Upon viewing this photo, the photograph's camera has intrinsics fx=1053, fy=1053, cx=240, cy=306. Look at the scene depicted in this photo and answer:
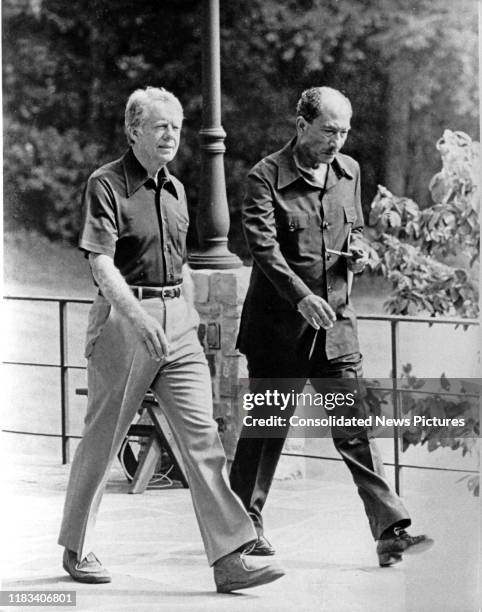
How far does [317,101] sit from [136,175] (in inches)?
27.3

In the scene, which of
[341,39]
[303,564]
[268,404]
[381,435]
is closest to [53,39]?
[341,39]

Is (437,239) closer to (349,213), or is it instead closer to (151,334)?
(349,213)

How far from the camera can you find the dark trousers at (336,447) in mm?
3760

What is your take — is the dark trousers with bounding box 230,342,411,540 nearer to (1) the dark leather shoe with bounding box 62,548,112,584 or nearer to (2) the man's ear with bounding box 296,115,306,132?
(1) the dark leather shoe with bounding box 62,548,112,584

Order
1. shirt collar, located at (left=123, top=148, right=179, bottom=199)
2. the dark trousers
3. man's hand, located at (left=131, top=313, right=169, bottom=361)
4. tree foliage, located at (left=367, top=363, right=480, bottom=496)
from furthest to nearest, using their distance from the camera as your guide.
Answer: tree foliage, located at (left=367, top=363, right=480, bottom=496), the dark trousers, shirt collar, located at (left=123, top=148, right=179, bottom=199), man's hand, located at (left=131, top=313, right=169, bottom=361)

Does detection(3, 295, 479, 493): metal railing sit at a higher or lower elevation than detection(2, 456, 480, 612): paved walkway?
higher

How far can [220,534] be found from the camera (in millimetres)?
3656

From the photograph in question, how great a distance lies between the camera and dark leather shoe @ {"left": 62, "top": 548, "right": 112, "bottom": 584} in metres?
3.79

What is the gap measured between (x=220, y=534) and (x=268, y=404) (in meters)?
0.50

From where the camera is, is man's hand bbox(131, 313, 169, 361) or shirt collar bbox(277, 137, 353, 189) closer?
man's hand bbox(131, 313, 169, 361)

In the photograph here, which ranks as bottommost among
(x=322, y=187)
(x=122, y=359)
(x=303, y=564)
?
(x=303, y=564)

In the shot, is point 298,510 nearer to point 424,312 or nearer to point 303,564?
point 303,564

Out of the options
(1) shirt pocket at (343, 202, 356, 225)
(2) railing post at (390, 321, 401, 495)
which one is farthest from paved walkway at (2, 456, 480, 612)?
(1) shirt pocket at (343, 202, 356, 225)

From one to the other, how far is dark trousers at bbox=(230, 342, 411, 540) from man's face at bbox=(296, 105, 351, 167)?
2.33 feet
